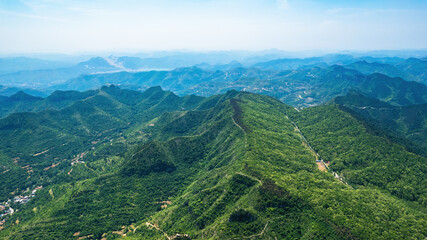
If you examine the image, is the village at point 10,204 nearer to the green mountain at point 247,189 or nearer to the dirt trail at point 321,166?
the green mountain at point 247,189

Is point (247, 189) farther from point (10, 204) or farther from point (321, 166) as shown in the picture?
point (10, 204)

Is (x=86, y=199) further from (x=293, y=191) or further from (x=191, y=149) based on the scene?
(x=293, y=191)

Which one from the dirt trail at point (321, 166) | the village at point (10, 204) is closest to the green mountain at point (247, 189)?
the dirt trail at point (321, 166)

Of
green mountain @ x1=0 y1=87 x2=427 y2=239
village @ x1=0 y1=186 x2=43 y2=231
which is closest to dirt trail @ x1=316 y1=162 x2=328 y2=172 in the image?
green mountain @ x1=0 y1=87 x2=427 y2=239

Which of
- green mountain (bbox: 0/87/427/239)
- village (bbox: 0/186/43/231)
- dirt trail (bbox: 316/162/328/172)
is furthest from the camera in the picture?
village (bbox: 0/186/43/231)

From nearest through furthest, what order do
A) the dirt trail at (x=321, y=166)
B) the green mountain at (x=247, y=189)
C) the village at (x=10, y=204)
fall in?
the green mountain at (x=247, y=189), the dirt trail at (x=321, y=166), the village at (x=10, y=204)

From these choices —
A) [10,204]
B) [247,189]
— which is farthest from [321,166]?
[10,204]

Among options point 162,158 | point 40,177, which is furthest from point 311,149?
point 40,177

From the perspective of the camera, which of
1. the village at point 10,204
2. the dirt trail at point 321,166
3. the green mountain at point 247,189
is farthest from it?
the village at point 10,204

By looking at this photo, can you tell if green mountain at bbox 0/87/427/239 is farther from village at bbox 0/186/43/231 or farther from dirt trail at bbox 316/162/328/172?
village at bbox 0/186/43/231
